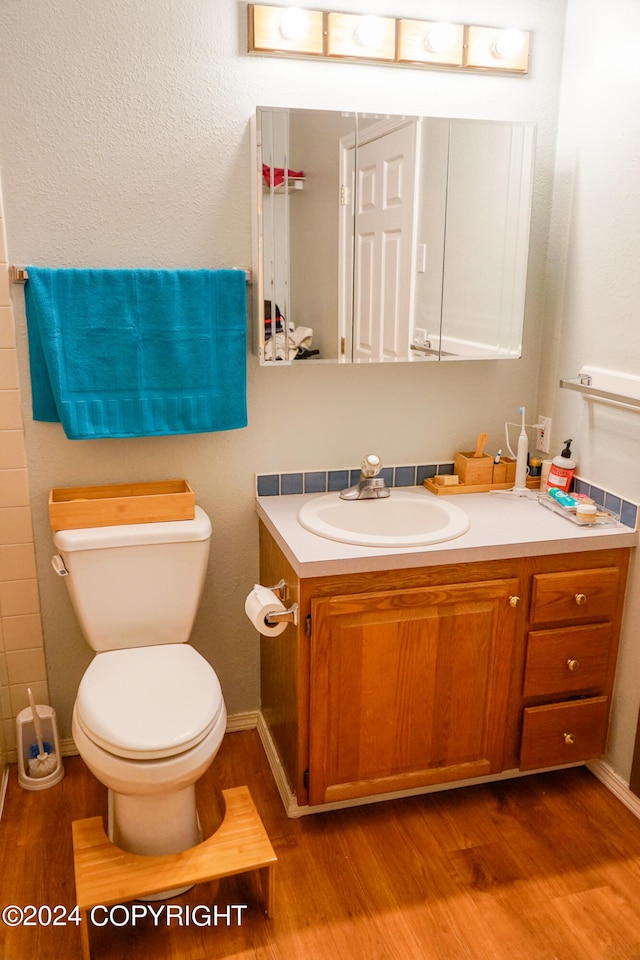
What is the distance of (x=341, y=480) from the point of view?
2422mm

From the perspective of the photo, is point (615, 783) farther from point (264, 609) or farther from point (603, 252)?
point (603, 252)

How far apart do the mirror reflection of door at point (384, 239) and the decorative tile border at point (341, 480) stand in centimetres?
39

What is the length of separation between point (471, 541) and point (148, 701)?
2.90 feet

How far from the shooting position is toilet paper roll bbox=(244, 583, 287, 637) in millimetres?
1951

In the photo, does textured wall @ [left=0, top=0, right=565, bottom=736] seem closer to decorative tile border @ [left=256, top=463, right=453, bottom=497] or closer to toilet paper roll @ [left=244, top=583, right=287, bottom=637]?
decorative tile border @ [left=256, top=463, right=453, bottom=497]

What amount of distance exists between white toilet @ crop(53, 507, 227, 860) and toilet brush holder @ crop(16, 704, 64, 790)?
312 millimetres

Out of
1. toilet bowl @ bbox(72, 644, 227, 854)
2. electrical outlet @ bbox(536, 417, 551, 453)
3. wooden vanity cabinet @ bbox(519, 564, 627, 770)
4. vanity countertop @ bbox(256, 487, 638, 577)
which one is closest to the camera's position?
toilet bowl @ bbox(72, 644, 227, 854)

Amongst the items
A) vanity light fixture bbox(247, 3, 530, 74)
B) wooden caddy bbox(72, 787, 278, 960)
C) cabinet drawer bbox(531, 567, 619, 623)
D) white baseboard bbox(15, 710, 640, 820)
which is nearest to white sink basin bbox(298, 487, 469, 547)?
cabinet drawer bbox(531, 567, 619, 623)

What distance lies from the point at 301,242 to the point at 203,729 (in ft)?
4.08

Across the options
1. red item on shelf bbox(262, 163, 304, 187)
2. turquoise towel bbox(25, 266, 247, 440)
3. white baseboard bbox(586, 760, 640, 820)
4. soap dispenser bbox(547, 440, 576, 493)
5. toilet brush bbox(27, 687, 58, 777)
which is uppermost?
red item on shelf bbox(262, 163, 304, 187)

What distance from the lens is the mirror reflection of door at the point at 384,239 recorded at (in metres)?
2.07

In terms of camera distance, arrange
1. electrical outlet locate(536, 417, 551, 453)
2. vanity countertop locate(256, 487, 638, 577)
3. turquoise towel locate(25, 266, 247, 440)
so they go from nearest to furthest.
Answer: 1. vanity countertop locate(256, 487, 638, 577)
2. turquoise towel locate(25, 266, 247, 440)
3. electrical outlet locate(536, 417, 551, 453)

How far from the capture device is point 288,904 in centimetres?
185

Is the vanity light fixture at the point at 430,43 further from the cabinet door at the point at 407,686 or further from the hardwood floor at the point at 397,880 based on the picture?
the hardwood floor at the point at 397,880
